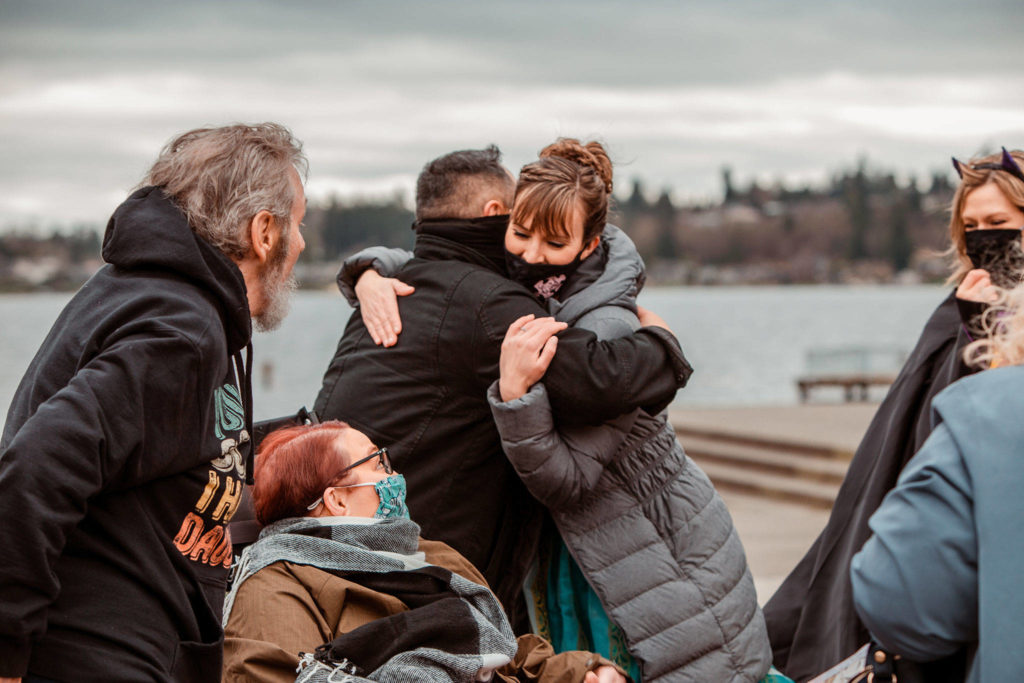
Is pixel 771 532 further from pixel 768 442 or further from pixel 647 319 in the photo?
pixel 647 319

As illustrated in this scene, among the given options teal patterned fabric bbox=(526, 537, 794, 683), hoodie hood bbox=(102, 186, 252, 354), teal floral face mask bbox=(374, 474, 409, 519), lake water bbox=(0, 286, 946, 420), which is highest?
hoodie hood bbox=(102, 186, 252, 354)

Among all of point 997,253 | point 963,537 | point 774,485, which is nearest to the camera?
point 963,537

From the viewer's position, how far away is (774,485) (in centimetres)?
982

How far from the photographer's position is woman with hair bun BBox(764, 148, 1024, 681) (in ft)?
11.8

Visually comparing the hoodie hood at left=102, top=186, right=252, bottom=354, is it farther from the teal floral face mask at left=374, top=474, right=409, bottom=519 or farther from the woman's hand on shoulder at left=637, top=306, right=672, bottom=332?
the woman's hand on shoulder at left=637, top=306, right=672, bottom=332

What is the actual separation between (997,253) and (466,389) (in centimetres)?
189

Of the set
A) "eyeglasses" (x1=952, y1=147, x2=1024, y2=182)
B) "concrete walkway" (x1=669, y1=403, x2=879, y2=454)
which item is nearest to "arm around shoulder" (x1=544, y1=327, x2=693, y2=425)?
"eyeglasses" (x1=952, y1=147, x2=1024, y2=182)

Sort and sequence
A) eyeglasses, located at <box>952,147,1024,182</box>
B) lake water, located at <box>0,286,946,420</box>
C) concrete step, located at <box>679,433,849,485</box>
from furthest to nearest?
1. lake water, located at <box>0,286,946,420</box>
2. concrete step, located at <box>679,433,849,485</box>
3. eyeglasses, located at <box>952,147,1024,182</box>

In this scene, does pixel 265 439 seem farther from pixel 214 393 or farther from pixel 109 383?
pixel 109 383

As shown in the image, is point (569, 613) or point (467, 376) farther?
point (569, 613)

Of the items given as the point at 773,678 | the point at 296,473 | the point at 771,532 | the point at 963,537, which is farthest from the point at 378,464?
the point at 771,532

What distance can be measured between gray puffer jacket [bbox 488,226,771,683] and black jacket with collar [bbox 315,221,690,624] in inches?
5.1

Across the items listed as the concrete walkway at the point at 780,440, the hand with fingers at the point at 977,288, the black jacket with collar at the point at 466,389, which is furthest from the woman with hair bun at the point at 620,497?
the concrete walkway at the point at 780,440

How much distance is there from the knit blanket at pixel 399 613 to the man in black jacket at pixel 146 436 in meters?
0.28
